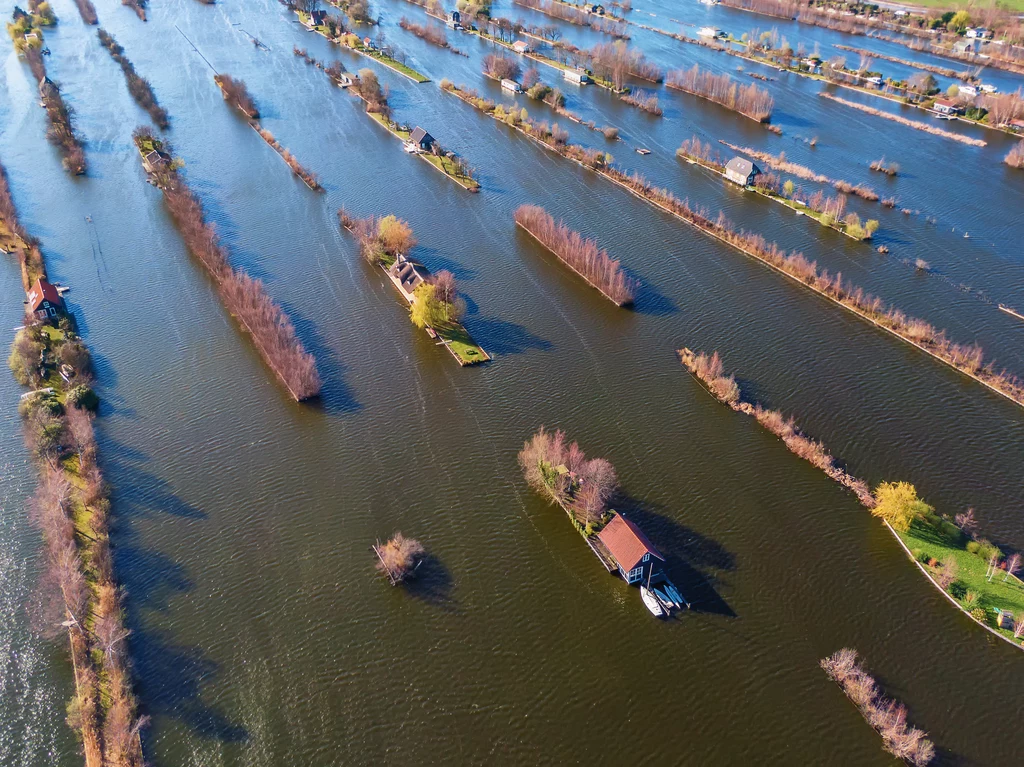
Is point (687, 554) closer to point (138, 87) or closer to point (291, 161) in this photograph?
point (291, 161)

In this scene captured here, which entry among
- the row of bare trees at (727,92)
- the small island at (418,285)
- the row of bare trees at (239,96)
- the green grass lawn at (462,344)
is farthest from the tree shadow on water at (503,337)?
the row of bare trees at (727,92)

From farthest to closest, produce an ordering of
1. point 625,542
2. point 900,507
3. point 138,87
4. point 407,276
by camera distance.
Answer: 1. point 138,87
2. point 407,276
3. point 900,507
4. point 625,542

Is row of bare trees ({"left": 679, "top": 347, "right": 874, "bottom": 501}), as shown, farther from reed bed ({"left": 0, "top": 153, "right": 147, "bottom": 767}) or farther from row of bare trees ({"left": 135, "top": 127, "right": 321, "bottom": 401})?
reed bed ({"left": 0, "top": 153, "right": 147, "bottom": 767})

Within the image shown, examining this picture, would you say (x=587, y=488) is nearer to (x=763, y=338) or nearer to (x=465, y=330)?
(x=465, y=330)

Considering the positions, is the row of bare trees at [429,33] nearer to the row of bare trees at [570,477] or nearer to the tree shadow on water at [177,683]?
the row of bare trees at [570,477]

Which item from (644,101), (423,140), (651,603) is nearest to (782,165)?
(644,101)

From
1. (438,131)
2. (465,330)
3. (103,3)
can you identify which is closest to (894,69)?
(438,131)

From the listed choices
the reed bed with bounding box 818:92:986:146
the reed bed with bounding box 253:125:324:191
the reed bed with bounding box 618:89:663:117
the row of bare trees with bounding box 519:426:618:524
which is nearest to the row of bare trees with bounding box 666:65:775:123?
the reed bed with bounding box 618:89:663:117
